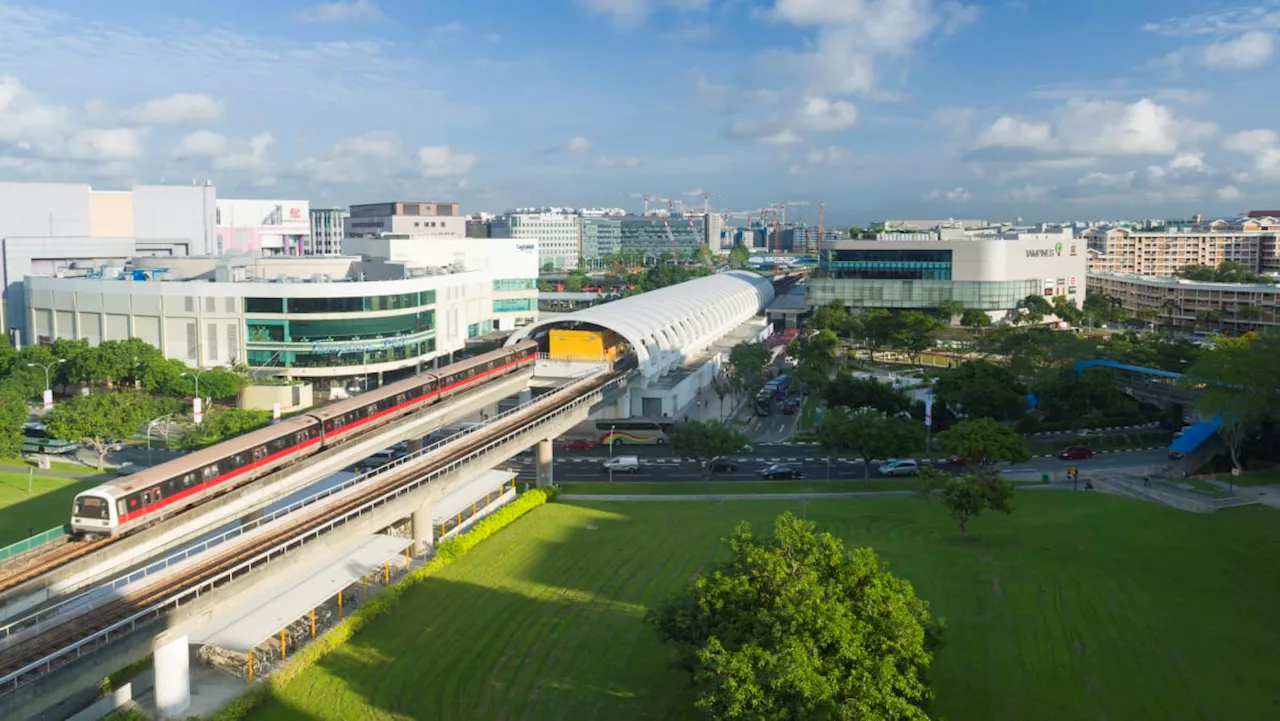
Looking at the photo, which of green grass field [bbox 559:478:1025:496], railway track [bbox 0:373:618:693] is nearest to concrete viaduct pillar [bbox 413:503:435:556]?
railway track [bbox 0:373:618:693]

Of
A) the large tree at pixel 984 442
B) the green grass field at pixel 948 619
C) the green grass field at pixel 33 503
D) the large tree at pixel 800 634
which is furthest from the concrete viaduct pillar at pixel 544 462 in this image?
the large tree at pixel 800 634

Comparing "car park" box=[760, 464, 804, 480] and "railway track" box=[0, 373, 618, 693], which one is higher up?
"railway track" box=[0, 373, 618, 693]

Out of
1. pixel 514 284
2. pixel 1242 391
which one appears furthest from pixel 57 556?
pixel 514 284

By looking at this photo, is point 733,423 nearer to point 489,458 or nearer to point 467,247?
point 489,458

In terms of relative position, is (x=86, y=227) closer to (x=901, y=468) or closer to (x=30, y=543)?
(x=30, y=543)

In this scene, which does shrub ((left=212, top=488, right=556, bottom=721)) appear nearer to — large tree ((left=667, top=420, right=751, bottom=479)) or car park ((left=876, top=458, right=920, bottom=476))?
large tree ((left=667, top=420, right=751, bottom=479))

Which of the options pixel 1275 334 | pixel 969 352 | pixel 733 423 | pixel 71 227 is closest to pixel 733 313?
pixel 969 352
